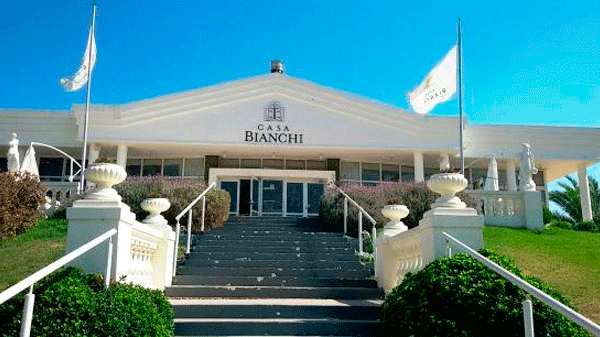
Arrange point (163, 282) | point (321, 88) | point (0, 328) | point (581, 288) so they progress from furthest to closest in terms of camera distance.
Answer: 1. point (321, 88)
2. point (581, 288)
3. point (163, 282)
4. point (0, 328)

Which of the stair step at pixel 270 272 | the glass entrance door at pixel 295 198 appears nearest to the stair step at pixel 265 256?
the stair step at pixel 270 272

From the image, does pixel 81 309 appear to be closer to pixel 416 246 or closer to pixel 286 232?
pixel 416 246

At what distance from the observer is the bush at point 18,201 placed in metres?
13.3

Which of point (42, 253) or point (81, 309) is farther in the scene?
point (42, 253)

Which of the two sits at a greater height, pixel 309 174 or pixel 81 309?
pixel 309 174

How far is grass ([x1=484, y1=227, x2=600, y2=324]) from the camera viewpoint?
9344 mm

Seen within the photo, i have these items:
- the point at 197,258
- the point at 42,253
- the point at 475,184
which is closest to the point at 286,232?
the point at 197,258

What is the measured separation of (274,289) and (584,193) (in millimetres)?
21734

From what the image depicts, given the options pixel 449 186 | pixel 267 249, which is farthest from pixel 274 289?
pixel 267 249

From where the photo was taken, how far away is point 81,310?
4879 millimetres

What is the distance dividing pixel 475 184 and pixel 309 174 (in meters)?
7.52

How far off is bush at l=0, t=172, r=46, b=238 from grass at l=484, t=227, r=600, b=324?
37.7 feet

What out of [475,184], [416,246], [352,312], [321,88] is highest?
[321,88]

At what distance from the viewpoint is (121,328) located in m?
5.01
